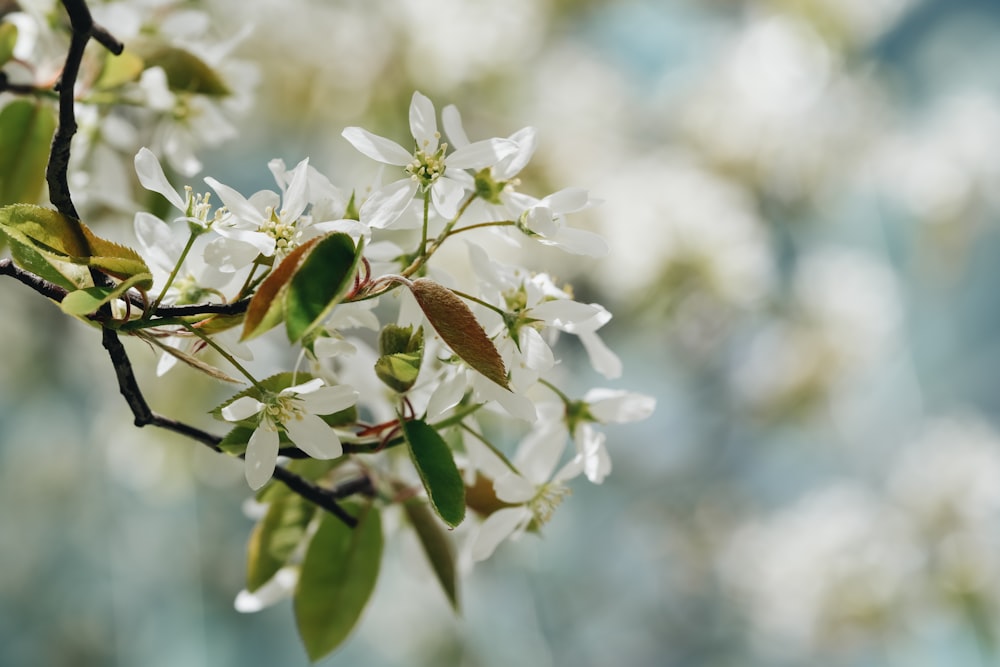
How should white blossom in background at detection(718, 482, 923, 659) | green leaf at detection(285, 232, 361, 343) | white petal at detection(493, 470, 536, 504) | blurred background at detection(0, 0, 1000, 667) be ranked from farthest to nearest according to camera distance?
1. white blossom in background at detection(718, 482, 923, 659)
2. blurred background at detection(0, 0, 1000, 667)
3. white petal at detection(493, 470, 536, 504)
4. green leaf at detection(285, 232, 361, 343)

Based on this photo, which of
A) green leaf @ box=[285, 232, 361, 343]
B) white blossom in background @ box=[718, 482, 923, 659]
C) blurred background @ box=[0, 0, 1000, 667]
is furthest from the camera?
white blossom in background @ box=[718, 482, 923, 659]

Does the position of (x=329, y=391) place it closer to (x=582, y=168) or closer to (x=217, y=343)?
(x=217, y=343)

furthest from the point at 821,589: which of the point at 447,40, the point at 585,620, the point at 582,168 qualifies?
the point at 447,40

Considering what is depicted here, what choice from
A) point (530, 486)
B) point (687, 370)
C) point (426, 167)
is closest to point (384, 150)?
point (426, 167)

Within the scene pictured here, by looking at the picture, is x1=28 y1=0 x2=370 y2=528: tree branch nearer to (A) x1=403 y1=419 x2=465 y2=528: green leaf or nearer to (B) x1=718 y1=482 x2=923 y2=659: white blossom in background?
(A) x1=403 y1=419 x2=465 y2=528: green leaf

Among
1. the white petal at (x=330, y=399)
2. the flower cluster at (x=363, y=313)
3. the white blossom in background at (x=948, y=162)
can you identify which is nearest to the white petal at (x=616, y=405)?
the flower cluster at (x=363, y=313)

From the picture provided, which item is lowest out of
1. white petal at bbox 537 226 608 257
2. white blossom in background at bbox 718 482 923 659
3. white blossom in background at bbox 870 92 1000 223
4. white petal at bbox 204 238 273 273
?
white blossom in background at bbox 718 482 923 659

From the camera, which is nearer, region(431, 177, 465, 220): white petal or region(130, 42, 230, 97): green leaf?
region(431, 177, 465, 220): white petal

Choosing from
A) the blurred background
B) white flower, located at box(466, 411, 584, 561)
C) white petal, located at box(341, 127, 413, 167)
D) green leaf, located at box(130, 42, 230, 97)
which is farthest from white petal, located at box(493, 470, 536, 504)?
the blurred background
